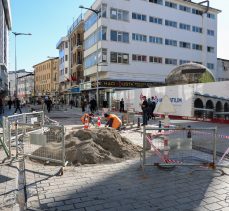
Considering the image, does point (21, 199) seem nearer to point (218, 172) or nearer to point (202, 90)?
Result: point (218, 172)

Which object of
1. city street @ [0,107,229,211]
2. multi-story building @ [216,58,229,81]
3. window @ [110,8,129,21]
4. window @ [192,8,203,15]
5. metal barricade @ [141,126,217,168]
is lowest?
city street @ [0,107,229,211]

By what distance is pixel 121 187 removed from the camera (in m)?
5.81

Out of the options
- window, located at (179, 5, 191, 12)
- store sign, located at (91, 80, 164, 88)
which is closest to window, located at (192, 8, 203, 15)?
window, located at (179, 5, 191, 12)

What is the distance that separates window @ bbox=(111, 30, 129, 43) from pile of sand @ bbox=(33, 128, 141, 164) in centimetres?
3319

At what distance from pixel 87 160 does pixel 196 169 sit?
280cm

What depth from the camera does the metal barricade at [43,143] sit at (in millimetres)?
7602

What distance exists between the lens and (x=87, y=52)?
47219mm

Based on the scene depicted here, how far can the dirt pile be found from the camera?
25.8 feet

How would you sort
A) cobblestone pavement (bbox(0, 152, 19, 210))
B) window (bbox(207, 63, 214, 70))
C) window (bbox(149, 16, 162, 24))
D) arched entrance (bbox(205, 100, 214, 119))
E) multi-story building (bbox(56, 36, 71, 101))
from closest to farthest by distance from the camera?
1. cobblestone pavement (bbox(0, 152, 19, 210))
2. arched entrance (bbox(205, 100, 214, 119))
3. window (bbox(149, 16, 162, 24))
4. window (bbox(207, 63, 214, 70))
5. multi-story building (bbox(56, 36, 71, 101))

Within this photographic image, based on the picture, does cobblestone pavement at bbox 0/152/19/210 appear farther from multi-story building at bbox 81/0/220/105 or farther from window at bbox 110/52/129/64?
window at bbox 110/52/129/64

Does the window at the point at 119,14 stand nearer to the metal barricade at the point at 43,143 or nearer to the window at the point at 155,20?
the window at the point at 155,20

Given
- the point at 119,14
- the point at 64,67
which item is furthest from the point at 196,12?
the point at 64,67

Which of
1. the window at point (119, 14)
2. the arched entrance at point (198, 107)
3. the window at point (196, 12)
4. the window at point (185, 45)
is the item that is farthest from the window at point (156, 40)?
the arched entrance at point (198, 107)

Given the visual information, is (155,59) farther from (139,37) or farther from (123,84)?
(123,84)
